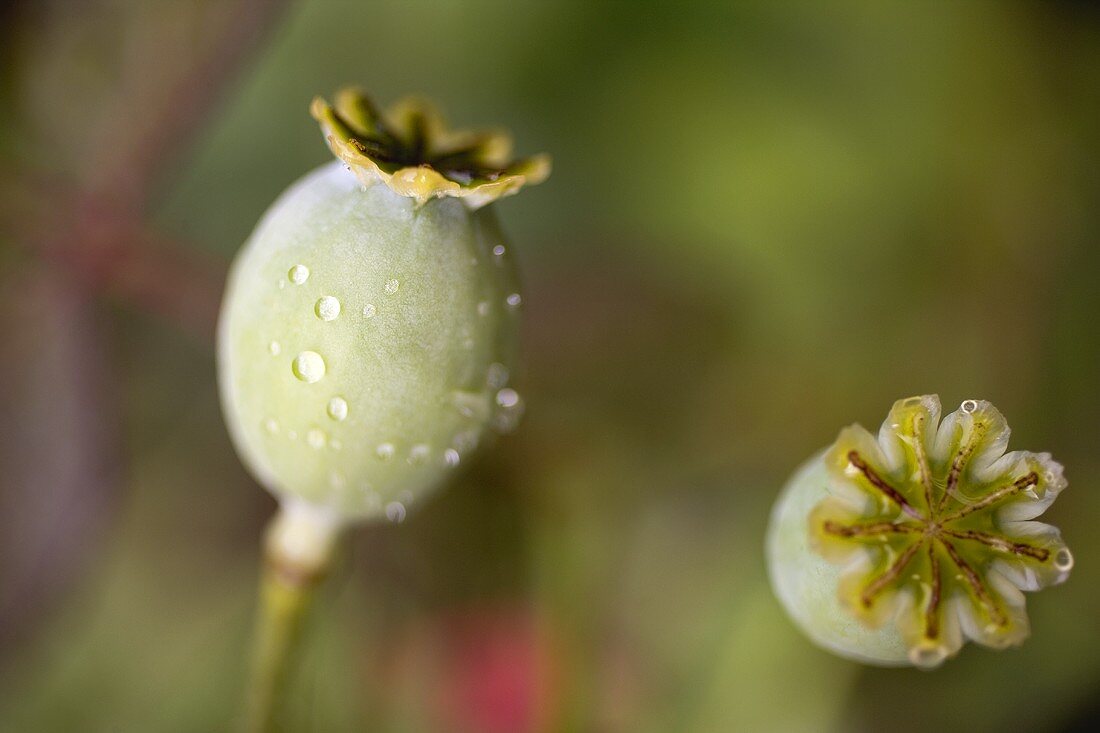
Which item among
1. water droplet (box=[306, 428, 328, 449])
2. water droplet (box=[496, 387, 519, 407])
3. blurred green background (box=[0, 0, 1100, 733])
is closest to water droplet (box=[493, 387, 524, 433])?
water droplet (box=[496, 387, 519, 407])

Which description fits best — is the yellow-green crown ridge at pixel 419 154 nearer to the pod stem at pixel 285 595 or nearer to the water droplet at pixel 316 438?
the water droplet at pixel 316 438

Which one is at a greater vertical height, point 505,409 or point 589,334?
point 589,334

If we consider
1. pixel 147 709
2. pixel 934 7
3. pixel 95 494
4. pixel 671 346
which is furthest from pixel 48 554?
pixel 934 7

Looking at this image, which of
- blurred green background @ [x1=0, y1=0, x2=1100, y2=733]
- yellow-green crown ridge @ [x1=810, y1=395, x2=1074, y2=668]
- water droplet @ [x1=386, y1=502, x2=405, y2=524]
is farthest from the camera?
blurred green background @ [x1=0, y1=0, x2=1100, y2=733]

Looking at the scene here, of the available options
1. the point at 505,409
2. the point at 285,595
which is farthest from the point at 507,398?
the point at 285,595

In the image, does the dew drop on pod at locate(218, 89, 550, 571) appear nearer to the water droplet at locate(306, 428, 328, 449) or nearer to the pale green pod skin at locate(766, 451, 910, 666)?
the water droplet at locate(306, 428, 328, 449)

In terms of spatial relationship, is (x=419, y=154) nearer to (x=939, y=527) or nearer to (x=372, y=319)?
(x=372, y=319)

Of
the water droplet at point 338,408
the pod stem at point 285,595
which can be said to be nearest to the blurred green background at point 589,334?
the pod stem at point 285,595
